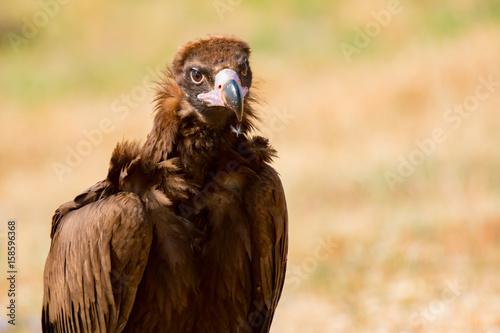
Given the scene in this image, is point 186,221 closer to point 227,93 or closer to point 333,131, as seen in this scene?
point 227,93

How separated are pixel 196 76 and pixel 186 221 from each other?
90cm

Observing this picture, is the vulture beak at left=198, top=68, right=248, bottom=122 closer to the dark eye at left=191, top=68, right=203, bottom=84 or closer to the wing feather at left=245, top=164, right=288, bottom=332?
the dark eye at left=191, top=68, right=203, bottom=84

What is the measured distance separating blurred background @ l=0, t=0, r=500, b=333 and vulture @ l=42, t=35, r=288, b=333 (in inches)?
30.3

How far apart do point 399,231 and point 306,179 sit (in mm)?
3863

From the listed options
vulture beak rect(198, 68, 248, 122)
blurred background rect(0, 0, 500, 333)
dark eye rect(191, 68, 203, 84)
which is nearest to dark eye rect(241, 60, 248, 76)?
vulture beak rect(198, 68, 248, 122)

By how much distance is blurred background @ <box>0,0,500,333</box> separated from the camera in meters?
9.70

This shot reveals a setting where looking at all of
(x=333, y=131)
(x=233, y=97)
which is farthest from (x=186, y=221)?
(x=333, y=131)

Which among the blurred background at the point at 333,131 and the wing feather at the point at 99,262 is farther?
the blurred background at the point at 333,131

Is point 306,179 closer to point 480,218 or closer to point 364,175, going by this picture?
point 364,175

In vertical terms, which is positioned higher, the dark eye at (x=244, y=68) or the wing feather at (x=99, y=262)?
the dark eye at (x=244, y=68)

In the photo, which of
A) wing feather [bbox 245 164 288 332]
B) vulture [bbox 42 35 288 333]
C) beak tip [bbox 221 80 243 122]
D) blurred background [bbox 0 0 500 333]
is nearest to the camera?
beak tip [bbox 221 80 243 122]

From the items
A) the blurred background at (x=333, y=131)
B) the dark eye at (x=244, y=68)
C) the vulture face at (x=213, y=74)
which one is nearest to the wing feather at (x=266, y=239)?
the vulture face at (x=213, y=74)

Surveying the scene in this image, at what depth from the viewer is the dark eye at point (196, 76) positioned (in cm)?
483

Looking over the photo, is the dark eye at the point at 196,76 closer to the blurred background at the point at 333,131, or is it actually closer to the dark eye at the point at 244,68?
the dark eye at the point at 244,68
